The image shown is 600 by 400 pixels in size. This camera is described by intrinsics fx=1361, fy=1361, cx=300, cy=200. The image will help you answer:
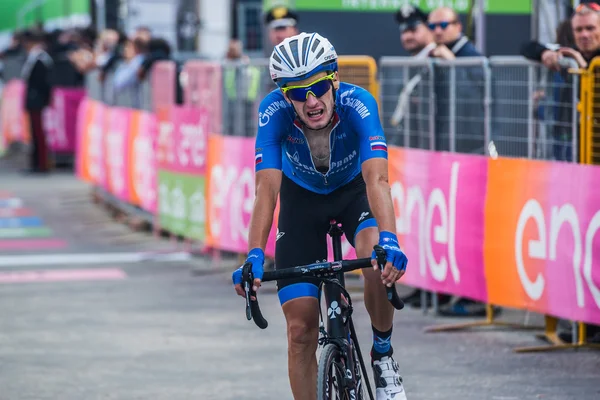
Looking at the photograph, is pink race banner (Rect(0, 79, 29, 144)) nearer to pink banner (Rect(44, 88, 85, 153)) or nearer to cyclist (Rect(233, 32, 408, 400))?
pink banner (Rect(44, 88, 85, 153))

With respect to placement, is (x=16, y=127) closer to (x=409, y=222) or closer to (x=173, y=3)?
(x=173, y=3)

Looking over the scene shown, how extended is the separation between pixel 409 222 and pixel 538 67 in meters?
1.92

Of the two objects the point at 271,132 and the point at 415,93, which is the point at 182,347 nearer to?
the point at 415,93

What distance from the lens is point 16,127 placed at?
3312 cm

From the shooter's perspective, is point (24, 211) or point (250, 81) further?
point (24, 211)

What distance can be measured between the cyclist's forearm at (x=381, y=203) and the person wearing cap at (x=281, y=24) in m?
7.57

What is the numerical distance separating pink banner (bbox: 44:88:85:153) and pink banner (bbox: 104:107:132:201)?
7.66 meters

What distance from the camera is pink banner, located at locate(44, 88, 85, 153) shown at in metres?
27.4

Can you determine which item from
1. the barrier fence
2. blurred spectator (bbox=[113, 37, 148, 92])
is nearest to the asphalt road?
the barrier fence

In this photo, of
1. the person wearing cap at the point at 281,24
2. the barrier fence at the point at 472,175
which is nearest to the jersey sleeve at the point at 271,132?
the barrier fence at the point at 472,175

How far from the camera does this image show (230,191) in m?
13.9

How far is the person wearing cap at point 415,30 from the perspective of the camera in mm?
12170

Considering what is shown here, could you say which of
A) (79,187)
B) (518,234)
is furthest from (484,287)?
(79,187)

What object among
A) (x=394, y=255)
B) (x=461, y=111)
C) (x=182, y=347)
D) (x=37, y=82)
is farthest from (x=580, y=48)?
(x=37, y=82)
